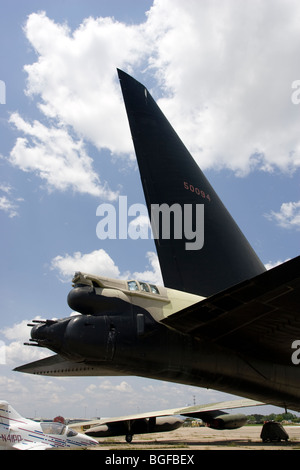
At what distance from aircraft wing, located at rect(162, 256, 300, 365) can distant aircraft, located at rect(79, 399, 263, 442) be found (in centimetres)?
1604

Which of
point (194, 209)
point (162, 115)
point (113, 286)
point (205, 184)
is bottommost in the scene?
point (113, 286)

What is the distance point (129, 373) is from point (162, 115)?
1207cm

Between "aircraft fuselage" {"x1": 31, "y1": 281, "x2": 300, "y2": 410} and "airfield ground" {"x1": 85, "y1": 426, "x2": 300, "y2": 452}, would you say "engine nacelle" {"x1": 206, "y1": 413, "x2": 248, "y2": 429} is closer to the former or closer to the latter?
"airfield ground" {"x1": 85, "y1": 426, "x2": 300, "y2": 452}

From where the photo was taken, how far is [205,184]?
16828 mm

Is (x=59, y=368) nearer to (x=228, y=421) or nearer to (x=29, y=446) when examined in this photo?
(x=29, y=446)

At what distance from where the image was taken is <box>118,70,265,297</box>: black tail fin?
14.1 metres

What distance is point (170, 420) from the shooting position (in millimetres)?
26234

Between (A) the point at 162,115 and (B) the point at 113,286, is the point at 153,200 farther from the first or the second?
(B) the point at 113,286

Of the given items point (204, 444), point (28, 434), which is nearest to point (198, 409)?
point (204, 444)

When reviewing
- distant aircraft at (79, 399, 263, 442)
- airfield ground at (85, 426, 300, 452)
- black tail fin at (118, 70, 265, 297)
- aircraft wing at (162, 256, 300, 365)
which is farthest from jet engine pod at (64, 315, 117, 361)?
distant aircraft at (79, 399, 263, 442)

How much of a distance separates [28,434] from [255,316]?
13.4 m
